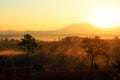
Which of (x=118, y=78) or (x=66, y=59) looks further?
(x=66, y=59)

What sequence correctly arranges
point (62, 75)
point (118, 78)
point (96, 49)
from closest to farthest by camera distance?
point (118, 78)
point (62, 75)
point (96, 49)

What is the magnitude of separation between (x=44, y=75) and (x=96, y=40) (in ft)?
49.7

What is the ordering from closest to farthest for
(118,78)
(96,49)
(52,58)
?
(118,78) < (96,49) < (52,58)

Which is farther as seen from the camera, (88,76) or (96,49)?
(96,49)

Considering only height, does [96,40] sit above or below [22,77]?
above

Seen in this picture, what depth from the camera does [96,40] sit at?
54.4 metres

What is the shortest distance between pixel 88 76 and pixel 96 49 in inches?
404

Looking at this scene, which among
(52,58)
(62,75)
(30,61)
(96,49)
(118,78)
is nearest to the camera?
(118,78)

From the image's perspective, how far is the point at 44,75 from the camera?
43719mm

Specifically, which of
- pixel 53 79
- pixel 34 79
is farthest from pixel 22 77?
pixel 53 79

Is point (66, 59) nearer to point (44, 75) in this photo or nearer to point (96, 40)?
point (96, 40)

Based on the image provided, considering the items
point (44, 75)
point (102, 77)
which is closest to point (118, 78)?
point (102, 77)

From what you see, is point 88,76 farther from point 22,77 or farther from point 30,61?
point 30,61

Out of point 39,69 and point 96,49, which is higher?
point 96,49
